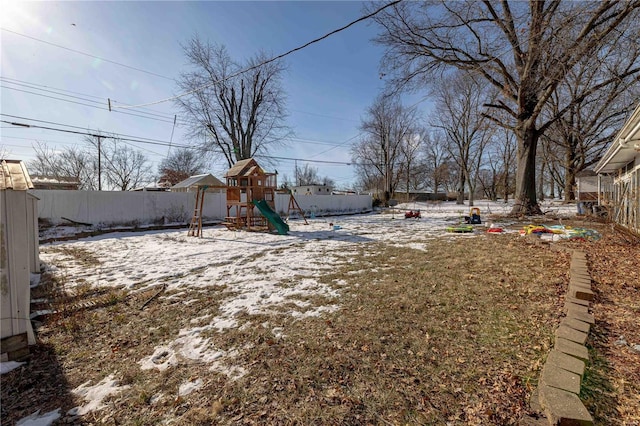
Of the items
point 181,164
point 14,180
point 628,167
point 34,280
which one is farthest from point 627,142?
point 181,164

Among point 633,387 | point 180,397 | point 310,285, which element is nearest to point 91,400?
point 180,397

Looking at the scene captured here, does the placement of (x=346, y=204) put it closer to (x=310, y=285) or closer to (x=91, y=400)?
(x=310, y=285)

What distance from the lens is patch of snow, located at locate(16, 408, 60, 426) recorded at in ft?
5.75

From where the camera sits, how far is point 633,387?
1.77 metres

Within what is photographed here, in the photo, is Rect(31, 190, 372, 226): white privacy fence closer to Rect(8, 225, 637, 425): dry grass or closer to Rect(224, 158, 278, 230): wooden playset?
Rect(224, 158, 278, 230): wooden playset

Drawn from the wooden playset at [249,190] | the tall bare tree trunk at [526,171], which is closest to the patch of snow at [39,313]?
the wooden playset at [249,190]

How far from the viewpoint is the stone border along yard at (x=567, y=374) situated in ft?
4.80

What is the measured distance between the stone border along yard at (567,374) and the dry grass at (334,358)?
11 cm

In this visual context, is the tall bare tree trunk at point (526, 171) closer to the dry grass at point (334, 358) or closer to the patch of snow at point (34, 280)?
the dry grass at point (334, 358)

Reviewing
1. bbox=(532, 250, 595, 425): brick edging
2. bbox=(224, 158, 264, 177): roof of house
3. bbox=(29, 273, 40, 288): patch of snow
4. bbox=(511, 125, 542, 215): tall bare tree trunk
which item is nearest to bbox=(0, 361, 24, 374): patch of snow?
bbox=(29, 273, 40, 288): patch of snow

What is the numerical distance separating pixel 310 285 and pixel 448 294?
6.77 feet

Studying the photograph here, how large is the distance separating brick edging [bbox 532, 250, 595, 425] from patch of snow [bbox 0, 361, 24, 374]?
4182mm

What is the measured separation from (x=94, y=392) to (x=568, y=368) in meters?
3.57

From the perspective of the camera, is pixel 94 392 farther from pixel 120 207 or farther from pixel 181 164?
pixel 181 164
